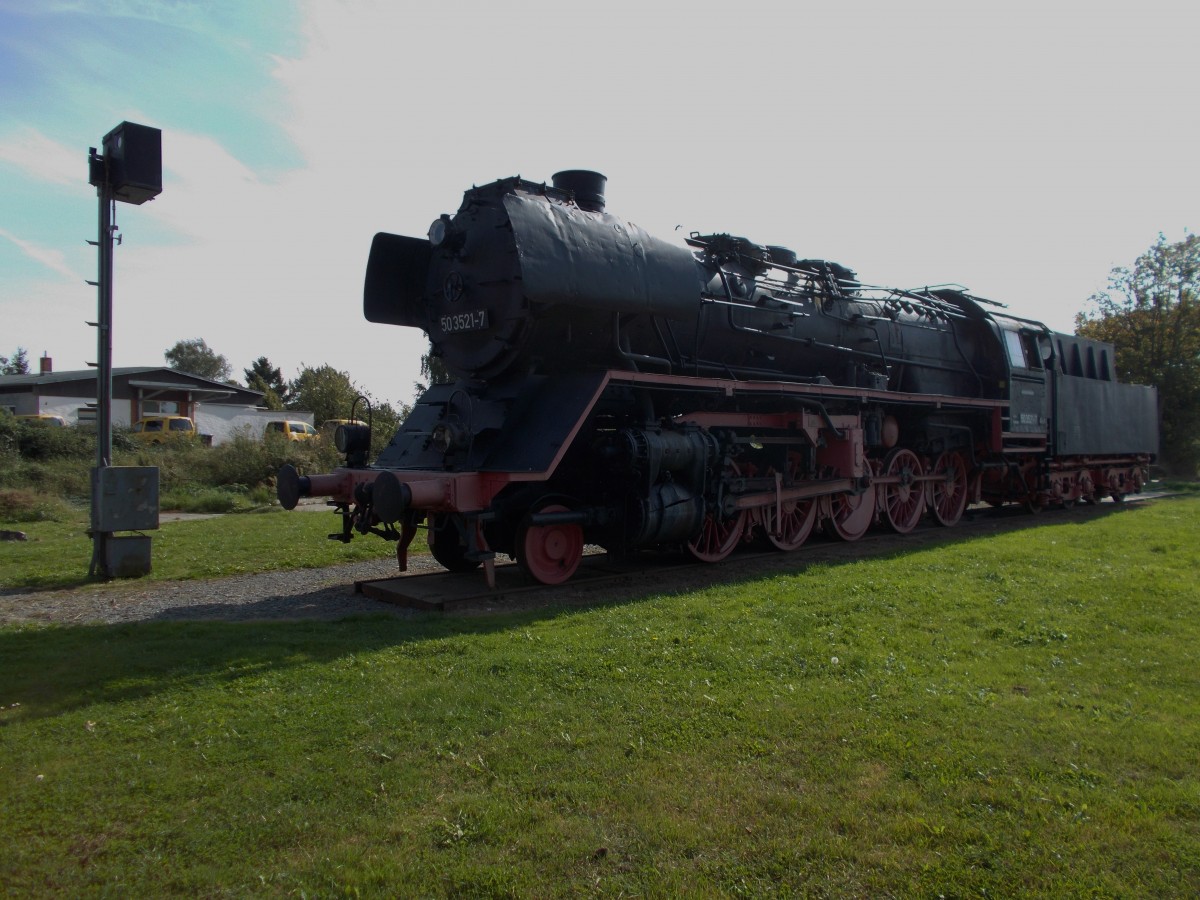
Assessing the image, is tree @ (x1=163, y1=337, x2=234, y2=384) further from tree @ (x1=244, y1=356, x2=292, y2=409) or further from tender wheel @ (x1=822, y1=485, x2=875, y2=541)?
tender wheel @ (x1=822, y1=485, x2=875, y2=541)

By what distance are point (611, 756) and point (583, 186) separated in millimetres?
6397

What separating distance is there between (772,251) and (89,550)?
1005 centimetres

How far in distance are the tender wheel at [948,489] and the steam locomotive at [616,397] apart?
72 centimetres

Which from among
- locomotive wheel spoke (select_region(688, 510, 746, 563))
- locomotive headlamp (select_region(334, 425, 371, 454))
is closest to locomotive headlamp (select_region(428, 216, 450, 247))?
locomotive headlamp (select_region(334, 425, 371, 454))

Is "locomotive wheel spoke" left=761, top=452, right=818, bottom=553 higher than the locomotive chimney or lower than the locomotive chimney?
lower

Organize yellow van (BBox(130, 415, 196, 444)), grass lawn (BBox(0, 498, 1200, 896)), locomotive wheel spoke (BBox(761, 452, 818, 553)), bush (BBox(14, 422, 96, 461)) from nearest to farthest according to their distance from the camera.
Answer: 1. grass lawn (BBox(0, 498, 1200, 896))
2. locomotive wheel spoke (BBox(761, 452, 818, 553))
3. bush (BBox(14, 422, 96, 461))
4. yellow van (BBox(130, 415, 196, 444))

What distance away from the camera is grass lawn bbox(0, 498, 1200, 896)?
3.10 metres

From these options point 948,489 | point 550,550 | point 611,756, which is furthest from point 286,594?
point 948,489

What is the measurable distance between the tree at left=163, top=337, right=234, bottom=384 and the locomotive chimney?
87.0 meters

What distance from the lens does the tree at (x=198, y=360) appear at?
87.5m

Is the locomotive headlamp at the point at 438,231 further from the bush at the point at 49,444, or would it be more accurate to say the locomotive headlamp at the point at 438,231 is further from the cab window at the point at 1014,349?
the bush at the point at 49,444


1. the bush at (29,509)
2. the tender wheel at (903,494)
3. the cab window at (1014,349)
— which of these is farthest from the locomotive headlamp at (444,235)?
the bush at (29,509)

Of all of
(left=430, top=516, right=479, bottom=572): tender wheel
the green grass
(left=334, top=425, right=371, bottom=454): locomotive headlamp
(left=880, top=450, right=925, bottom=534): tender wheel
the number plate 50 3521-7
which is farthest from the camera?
(left=880, top=450, right=925, bottom=534): tender wheel

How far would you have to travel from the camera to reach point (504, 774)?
152 inches
